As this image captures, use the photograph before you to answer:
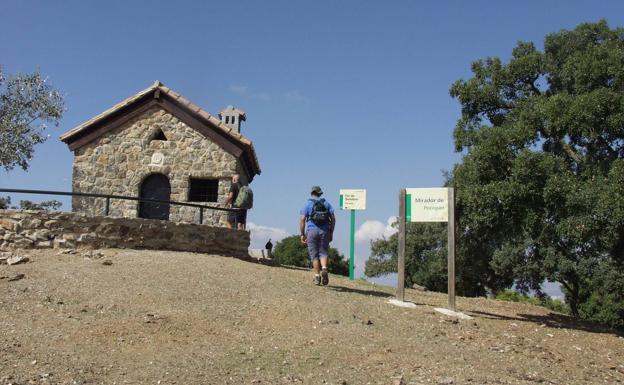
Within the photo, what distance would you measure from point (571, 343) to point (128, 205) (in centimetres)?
1246

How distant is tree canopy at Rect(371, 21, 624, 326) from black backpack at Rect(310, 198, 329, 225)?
3.00 m

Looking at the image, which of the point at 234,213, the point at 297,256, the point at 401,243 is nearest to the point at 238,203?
the point at 234,213

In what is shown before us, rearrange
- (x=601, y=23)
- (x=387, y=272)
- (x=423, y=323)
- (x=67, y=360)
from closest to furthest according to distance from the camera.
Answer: (x=67, y=360) → (x=423, y=323) → (x=601, y=23) → (x=387, y=272)

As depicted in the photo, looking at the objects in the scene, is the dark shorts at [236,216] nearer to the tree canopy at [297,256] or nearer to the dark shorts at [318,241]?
the dark shorts at [318,241]

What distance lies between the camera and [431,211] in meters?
10.6

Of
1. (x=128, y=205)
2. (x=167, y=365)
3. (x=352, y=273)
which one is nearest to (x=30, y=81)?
(x=128, y=205)

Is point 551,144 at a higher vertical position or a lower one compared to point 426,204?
higher

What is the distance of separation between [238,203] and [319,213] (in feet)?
14.6

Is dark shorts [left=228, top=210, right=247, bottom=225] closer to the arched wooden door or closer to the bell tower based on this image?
the arched wooden door

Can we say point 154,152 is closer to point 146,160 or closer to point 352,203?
point 146,160

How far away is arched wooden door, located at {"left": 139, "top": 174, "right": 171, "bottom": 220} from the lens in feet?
56.3

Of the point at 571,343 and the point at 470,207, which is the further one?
the point at 470,207

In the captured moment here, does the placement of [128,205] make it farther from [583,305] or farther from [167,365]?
[583,305]

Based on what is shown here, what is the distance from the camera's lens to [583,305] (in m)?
31.1
